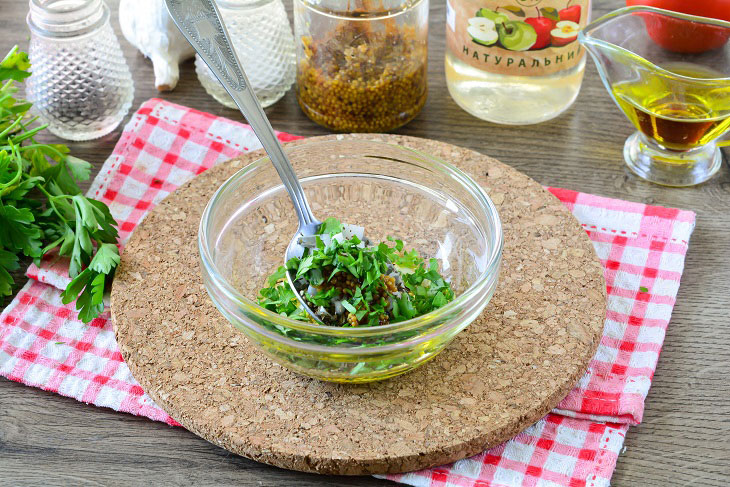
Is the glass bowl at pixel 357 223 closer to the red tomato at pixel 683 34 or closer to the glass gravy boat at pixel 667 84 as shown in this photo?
the glass gravy boat at pixel 667 84

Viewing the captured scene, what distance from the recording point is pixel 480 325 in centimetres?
115

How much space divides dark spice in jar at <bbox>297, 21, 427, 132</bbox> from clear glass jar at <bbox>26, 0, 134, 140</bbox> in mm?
308

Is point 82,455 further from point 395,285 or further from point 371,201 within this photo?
point 371,201

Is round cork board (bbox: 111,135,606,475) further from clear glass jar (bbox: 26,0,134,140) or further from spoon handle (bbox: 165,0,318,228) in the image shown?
clear glass jar (bbox: 26,0,134,140)

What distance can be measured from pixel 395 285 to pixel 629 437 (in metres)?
0.32

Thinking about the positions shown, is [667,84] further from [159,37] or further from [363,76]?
[159,37]

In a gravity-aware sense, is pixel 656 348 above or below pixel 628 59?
below

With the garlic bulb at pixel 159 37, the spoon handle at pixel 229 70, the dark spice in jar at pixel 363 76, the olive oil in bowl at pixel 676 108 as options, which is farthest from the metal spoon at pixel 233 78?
the olive oil in bowl at pixel 676 108

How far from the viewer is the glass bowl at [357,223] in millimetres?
1011

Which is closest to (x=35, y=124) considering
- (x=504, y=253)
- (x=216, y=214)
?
(x=216, y=214)

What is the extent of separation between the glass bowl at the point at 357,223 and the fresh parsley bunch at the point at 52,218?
18 cm

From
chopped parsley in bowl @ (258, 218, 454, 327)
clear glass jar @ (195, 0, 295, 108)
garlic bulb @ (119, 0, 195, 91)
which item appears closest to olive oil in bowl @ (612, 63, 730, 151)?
chopped parsley in bowl @ (258, 218, 454, 327)

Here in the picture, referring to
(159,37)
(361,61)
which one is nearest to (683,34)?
(361,61)

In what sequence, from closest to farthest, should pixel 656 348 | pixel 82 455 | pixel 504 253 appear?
pixel 82 455 < pixel 656 348 < pixel 504 253
